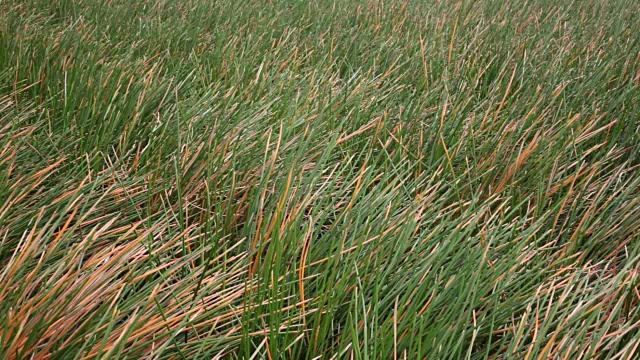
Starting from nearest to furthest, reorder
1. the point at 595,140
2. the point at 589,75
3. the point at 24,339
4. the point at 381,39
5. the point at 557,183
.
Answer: the point at 24,339, the point at 557,183, the point at 595,140, the point at 589,75, the point at 381,39

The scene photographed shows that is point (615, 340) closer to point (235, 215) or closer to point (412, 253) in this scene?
point (412, 253)

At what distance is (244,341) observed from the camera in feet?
3.24

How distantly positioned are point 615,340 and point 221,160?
91 centimetres

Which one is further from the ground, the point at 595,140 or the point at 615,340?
the point at 615,340

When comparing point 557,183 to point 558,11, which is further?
point 558,11

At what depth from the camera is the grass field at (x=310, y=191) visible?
3.34 feet

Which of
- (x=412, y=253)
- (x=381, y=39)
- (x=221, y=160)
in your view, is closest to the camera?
(x=412, y=253)

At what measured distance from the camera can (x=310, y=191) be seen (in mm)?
1344

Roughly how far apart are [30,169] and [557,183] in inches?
51.5

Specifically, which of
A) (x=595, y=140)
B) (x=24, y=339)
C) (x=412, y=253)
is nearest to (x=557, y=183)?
(x=595, y=140)

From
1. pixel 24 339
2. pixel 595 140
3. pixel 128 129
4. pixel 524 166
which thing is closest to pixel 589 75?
pixel 595 140

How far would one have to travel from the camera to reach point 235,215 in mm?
1392

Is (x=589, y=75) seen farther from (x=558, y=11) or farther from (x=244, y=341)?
(x=244, y=341)

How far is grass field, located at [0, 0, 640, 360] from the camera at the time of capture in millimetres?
1017
